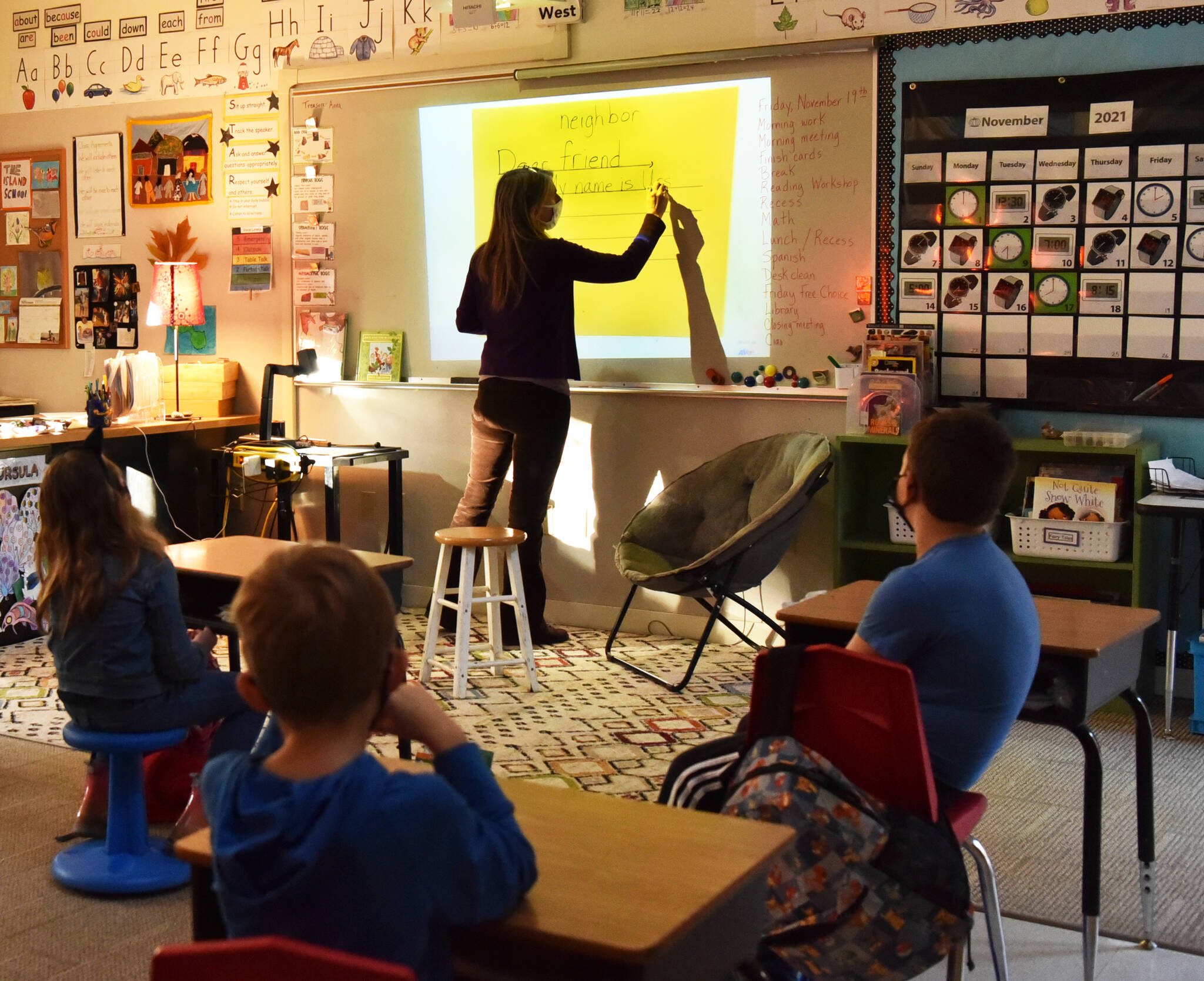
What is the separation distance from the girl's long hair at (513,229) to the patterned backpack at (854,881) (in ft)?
11.1

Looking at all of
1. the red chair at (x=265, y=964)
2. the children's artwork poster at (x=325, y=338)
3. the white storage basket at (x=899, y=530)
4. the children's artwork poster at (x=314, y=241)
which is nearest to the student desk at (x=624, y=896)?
the red chair at (x=265, y=964)

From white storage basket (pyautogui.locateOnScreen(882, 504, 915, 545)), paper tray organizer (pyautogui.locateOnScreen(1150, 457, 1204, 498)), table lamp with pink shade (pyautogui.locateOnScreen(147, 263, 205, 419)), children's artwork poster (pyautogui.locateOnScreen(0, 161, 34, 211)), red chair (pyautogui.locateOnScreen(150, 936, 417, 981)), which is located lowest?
white storage basket (pyautogui.locateOnScreen(882, 504, 915, 545))

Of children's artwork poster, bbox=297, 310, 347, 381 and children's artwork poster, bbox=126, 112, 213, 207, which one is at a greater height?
children's artwork poster, bbox=126, 112, 213, 207

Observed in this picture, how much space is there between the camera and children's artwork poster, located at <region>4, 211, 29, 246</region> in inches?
270

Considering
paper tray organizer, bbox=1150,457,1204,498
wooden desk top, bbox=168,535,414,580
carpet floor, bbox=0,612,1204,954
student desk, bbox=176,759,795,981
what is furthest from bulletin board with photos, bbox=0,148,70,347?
student desk, bbox=176,759,795,981

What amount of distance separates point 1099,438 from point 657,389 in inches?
68.3

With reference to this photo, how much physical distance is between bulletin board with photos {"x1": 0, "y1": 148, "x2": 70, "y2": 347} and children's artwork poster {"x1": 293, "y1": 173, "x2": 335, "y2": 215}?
154cm

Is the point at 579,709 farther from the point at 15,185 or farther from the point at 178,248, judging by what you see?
the point at 15,185

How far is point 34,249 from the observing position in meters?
6.85

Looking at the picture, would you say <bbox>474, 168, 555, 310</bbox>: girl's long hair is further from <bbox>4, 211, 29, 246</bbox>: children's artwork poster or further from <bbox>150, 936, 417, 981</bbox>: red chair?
<bbox>150, 936, 417, 981</bbox>: red chair

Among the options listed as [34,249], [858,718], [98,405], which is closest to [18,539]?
[98,405]

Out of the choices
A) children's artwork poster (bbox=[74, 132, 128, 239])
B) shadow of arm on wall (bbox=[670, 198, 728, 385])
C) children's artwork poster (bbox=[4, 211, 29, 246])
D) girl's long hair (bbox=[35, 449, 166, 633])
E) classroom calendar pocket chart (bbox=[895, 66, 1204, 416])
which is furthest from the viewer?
children's artwork poster (bbox=[4, 211, 29, 246])

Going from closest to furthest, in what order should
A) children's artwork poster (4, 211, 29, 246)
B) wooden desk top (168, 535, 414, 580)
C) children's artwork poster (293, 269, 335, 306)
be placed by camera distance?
wooden desk top (168, 535, 414, 580), children's artwork poster (293, 269, 335, 306), children's artwork poster (4, 211, 29, 246)

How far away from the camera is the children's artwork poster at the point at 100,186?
21.5 ft
